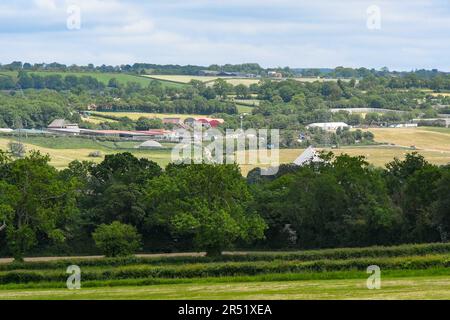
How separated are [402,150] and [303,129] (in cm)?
3422

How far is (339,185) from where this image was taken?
68312 millimetres

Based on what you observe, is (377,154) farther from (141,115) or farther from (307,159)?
(141,115)

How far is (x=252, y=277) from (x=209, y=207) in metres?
16.4

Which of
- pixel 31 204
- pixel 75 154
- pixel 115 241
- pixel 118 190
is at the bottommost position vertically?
pixel 75 154

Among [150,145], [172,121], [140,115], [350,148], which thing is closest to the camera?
[350,148]

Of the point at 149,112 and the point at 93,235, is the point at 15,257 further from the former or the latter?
the point at 149,112

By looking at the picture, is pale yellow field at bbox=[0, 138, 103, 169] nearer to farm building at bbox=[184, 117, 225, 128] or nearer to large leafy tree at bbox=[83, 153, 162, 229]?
farm building at bbox=[184, 117, 225, 128]

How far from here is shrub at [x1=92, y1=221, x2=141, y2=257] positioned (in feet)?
203

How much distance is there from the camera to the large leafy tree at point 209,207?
61531 millimetres

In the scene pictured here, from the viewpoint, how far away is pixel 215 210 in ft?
206

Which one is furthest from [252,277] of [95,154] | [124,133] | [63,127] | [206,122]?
[206,122]

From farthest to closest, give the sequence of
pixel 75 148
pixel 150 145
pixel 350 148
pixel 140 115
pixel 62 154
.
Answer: pixel 140 115, pixel 150 145, pixel 350 148, pixel 75 148, pixel 62 154

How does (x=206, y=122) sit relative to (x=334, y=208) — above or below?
below

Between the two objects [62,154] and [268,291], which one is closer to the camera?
[268,291]
